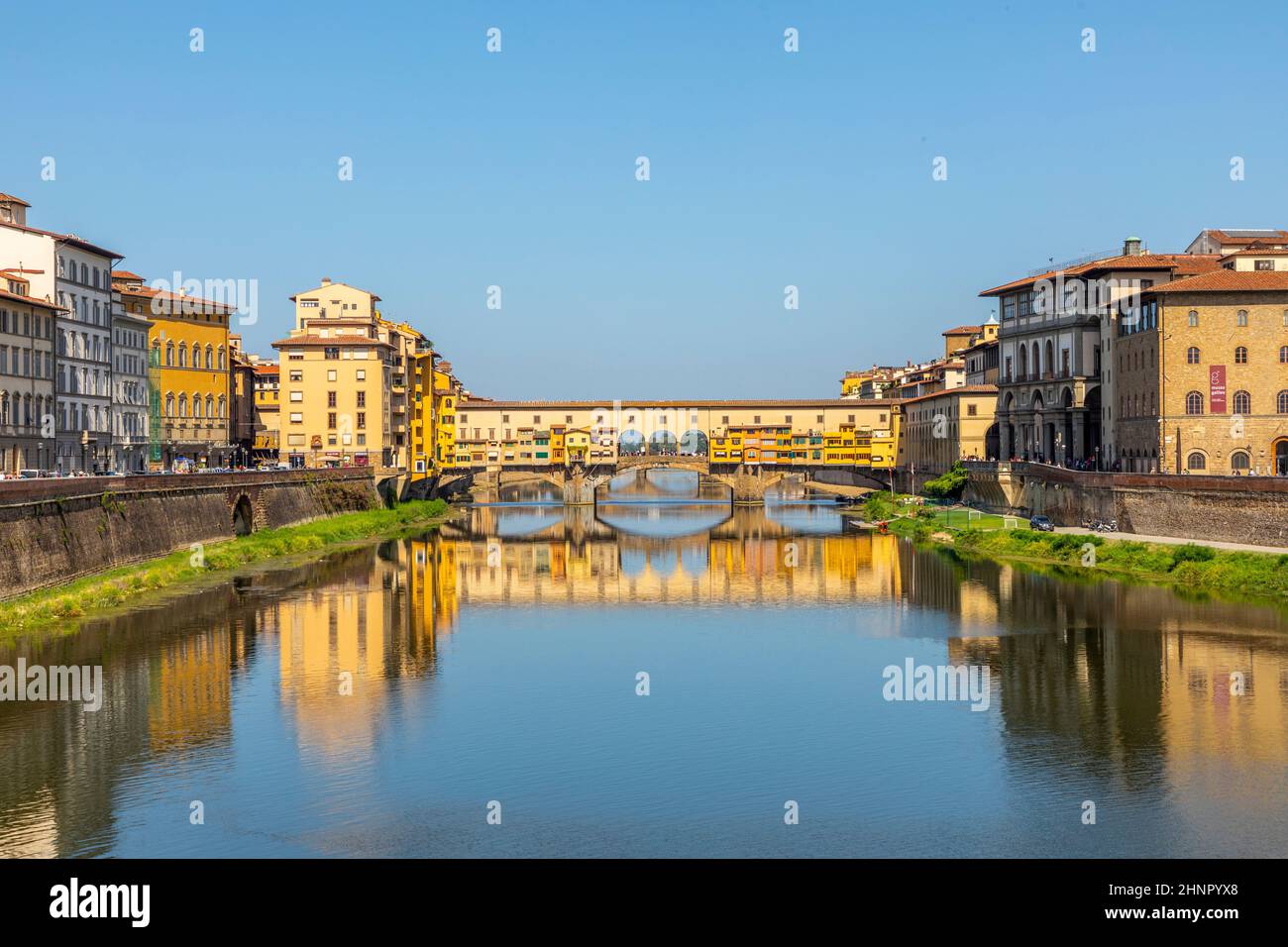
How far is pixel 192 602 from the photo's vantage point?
1977 inches

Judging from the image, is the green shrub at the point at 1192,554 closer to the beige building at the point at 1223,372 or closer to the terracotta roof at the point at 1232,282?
the beige building at the point at 1223,372

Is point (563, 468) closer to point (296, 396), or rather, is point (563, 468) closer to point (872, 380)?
point (296, 396)

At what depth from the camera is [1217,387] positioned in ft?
233

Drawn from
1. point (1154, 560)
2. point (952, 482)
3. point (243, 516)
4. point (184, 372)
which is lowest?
point (1154, 560)

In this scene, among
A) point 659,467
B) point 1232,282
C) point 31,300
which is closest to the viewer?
point 31,300

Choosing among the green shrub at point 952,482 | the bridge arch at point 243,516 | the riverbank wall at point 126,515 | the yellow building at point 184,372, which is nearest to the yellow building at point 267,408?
the yellow building at point 184,372

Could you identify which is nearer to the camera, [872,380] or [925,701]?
[925,701]

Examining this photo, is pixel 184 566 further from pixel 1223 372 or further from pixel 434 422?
pixel 434 422

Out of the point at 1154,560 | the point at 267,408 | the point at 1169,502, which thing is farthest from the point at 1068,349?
the point at 267,408

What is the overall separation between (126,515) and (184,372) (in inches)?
1559

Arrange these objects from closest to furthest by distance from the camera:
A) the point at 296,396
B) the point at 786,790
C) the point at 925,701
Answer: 1. the point at 786,790
2. the point at 925,701
3. the point at 296,396

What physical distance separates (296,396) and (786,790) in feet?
267
